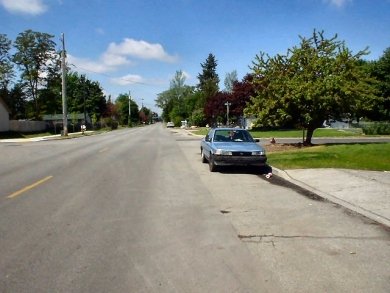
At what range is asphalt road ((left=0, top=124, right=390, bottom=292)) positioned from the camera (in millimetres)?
4801

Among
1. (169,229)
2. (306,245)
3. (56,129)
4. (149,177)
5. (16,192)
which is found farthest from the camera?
(56,129)

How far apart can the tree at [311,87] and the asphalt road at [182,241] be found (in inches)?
468

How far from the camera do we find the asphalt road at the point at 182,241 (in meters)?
4.80

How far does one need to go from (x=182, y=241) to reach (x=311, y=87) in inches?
673

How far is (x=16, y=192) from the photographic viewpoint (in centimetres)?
1040

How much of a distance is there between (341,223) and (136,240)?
356cm

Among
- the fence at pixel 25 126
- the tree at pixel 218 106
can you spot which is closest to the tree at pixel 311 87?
the tree at pixel 218 106

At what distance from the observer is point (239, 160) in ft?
47.2

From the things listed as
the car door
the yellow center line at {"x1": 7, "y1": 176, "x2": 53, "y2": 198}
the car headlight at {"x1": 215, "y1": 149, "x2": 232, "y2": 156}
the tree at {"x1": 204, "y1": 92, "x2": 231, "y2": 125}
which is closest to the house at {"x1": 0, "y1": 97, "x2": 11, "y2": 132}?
the tree at {"x1": 204, "y1": 92, "x2": 231, "y2": 125}

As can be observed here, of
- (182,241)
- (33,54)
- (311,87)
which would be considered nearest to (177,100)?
(33,54)

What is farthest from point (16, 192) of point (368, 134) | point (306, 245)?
point (368, 134)

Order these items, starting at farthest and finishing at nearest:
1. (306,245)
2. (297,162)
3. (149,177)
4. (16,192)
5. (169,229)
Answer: (297,162) → (149,177) → (16,192) → (169,229) → (306,245)

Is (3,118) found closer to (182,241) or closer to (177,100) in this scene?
(182,241)

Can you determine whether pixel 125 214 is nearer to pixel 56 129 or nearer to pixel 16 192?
Answer: pixel 16 192
